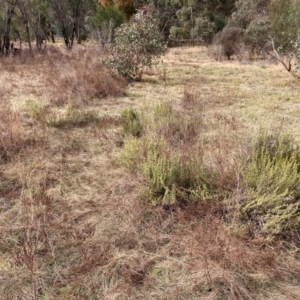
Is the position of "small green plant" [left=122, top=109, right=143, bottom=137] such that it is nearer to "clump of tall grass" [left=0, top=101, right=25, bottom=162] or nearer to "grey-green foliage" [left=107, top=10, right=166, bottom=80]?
"clump of tall grass" [left=0, top=101, right=25, bottom=162]

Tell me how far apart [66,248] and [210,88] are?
19.8 ft

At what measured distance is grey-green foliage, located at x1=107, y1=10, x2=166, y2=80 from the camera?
7445 mm

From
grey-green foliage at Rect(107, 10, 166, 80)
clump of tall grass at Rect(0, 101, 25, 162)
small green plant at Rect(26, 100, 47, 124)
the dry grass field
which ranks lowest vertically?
the dry grass field

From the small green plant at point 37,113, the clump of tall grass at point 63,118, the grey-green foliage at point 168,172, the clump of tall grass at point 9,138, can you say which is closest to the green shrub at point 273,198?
the grey-green foliage at point 168,172

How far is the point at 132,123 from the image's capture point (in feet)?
13.8

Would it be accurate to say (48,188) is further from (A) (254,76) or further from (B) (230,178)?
(A) (254,76)

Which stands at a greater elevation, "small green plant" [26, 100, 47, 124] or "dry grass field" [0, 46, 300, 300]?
"small green plant" [26, 100, 47, 124]

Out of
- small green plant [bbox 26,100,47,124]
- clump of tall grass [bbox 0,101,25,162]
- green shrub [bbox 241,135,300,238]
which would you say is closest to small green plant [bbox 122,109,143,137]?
small green plant [bbox 26,100,47,124]

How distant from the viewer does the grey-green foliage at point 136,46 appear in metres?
7.45

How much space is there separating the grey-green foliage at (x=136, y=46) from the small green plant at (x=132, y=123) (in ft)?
11.1

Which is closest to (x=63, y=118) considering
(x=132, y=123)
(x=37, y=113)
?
(x=37, y=113)

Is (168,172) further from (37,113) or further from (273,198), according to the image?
(37,113)

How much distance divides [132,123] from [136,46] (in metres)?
3.98

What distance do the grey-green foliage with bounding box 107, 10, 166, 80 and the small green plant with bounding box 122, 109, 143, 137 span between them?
11.1ft
